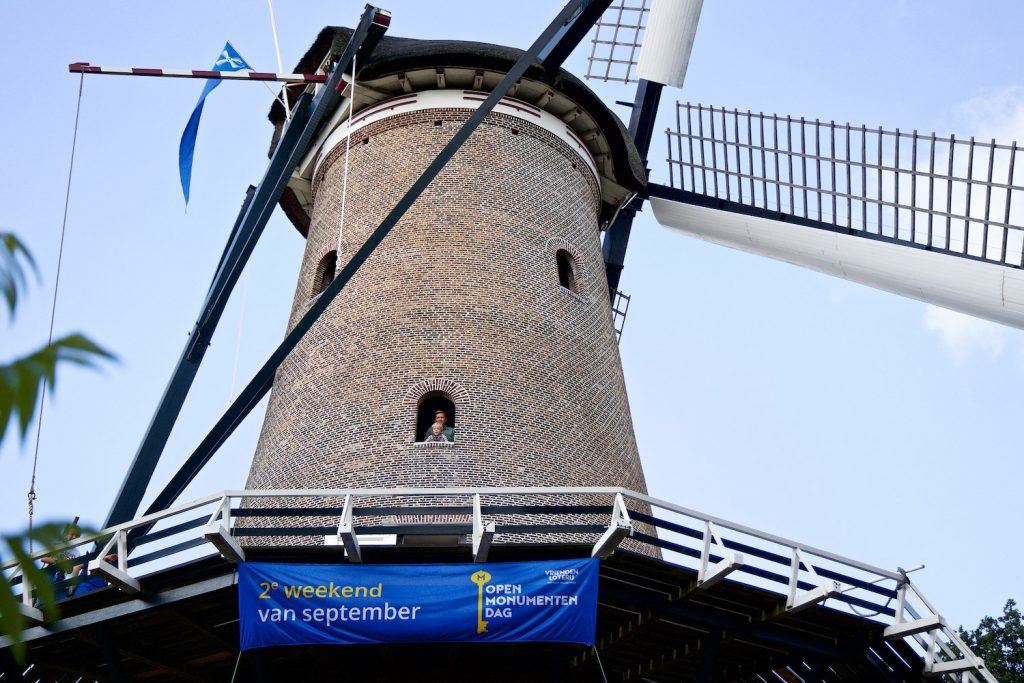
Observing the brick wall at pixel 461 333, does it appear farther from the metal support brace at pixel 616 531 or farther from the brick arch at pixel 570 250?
the metal support brace at pixel 616 531

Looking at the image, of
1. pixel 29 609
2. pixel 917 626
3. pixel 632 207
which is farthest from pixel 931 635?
pixel 632 207

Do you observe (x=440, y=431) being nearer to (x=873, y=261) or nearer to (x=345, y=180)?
(x=345, y=180)

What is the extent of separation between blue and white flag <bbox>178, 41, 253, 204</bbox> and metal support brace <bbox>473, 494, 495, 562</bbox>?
9.62 metres

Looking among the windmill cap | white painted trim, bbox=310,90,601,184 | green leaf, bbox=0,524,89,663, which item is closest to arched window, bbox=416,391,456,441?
white painted trim, bbox=310,90,601,184

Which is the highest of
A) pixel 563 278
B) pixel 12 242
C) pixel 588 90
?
pixel 588 90

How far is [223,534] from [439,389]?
458 cm

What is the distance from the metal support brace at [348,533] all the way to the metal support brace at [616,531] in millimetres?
2431

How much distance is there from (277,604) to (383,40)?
10947mm

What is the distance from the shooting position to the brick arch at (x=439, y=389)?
1595 centimetres

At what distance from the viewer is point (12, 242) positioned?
321 cm

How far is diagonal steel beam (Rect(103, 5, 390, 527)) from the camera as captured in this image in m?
16.4

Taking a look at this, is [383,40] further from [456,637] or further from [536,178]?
[456,637]

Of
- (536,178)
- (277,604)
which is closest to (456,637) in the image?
(277,604)

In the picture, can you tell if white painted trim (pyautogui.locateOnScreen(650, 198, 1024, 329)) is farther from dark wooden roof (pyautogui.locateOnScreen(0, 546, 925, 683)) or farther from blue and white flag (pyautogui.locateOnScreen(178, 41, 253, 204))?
blue and white flag (pyautogui.locateOnScreen(178, 41, 253, 204))
